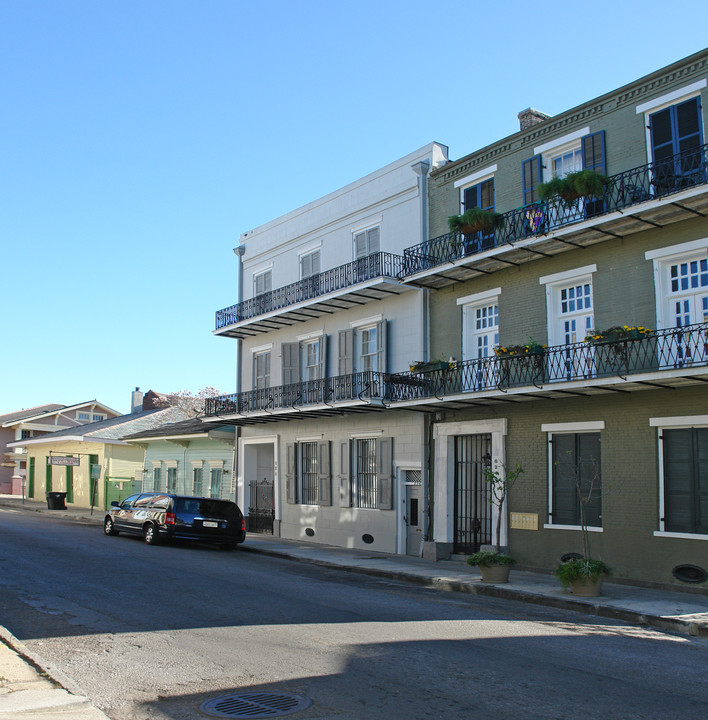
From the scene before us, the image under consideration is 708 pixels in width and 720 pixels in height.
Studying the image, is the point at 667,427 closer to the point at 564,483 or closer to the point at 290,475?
the point at 564,483

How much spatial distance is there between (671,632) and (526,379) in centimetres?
662

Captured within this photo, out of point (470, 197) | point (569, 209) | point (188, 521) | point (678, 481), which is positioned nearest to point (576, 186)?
point (569, 209)

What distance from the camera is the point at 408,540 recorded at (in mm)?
19406

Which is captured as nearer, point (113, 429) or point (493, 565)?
point (493, 565)

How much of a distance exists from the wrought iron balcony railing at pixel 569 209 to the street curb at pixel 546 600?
6.98 m

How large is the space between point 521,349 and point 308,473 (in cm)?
929

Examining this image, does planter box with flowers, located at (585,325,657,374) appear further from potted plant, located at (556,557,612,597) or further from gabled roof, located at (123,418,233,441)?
gabled roof, located at (123,418,233,441)

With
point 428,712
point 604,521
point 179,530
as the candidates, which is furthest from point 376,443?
point 428,712

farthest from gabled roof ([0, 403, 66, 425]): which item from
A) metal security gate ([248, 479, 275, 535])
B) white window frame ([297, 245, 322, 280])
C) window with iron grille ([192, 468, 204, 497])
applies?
white window frame ([297, 245, 322, 280])

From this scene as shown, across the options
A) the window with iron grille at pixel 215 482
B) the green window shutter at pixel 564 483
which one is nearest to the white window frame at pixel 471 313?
the green window shutter at pixel 564 483

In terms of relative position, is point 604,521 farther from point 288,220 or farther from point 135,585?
point 288,220

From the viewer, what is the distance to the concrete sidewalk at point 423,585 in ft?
19.5

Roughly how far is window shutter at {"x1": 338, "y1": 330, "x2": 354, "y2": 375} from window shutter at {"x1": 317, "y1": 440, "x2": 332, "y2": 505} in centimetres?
224

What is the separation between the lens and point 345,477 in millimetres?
21344
